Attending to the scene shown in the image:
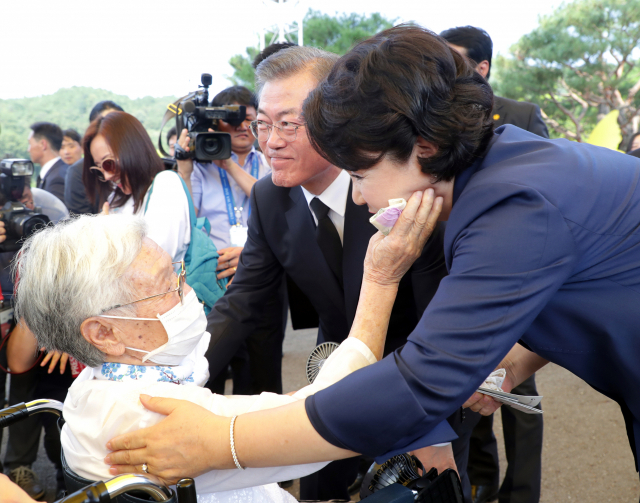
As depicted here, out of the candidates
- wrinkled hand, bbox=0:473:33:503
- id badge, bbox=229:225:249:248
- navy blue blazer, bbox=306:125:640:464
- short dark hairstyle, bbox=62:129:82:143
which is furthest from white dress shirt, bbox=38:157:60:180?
navy blue blazer, bbox=306:125:640:464

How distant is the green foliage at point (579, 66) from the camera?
14.4 meters

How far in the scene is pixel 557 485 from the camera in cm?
287

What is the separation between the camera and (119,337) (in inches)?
52.1

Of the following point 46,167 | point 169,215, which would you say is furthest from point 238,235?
point 46,167

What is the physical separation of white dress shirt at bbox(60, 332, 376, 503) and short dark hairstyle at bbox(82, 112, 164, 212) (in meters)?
1.70

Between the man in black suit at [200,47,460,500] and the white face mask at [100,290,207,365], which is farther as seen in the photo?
the man in black suit at [200,47,460,500]

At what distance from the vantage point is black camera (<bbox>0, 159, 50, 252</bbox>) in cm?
240

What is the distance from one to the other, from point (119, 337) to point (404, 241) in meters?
0.75

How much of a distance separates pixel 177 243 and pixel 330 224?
3.49 feet

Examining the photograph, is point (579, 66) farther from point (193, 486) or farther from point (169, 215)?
point (193, 486)

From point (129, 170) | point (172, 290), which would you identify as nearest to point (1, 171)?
point (129, 170)

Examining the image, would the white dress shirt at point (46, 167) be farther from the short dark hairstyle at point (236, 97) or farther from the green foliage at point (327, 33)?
the green foliage at point (327, 33)

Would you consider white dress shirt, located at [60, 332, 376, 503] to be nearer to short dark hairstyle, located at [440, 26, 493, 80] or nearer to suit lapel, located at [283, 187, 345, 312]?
suit lapel, located at [283, 187, 345, 312]

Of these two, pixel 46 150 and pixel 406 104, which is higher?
pixel 406 104
